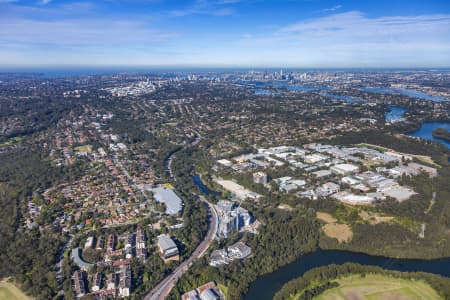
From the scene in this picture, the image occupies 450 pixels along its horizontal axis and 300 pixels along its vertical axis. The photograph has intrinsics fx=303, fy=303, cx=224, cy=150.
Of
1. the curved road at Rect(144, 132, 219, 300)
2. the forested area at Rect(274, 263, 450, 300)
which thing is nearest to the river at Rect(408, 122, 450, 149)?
the forested area at Rect(274, 263, 450, 300)

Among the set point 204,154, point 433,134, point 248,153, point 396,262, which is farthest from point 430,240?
point 433,134

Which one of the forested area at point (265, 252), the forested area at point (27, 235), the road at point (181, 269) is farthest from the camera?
the forested area at point (27, 235)

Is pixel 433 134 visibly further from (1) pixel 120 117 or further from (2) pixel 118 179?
(1) pixel 120 117

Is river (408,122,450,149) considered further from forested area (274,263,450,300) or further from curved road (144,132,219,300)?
curved road (144,132,219,300)

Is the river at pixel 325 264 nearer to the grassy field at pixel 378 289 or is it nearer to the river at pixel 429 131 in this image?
the grassy field at pixel 378 289

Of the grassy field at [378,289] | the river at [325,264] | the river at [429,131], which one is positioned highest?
the river at [429,131]

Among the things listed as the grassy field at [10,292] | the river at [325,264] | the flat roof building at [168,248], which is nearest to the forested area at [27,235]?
the grassy field at [10,292]
